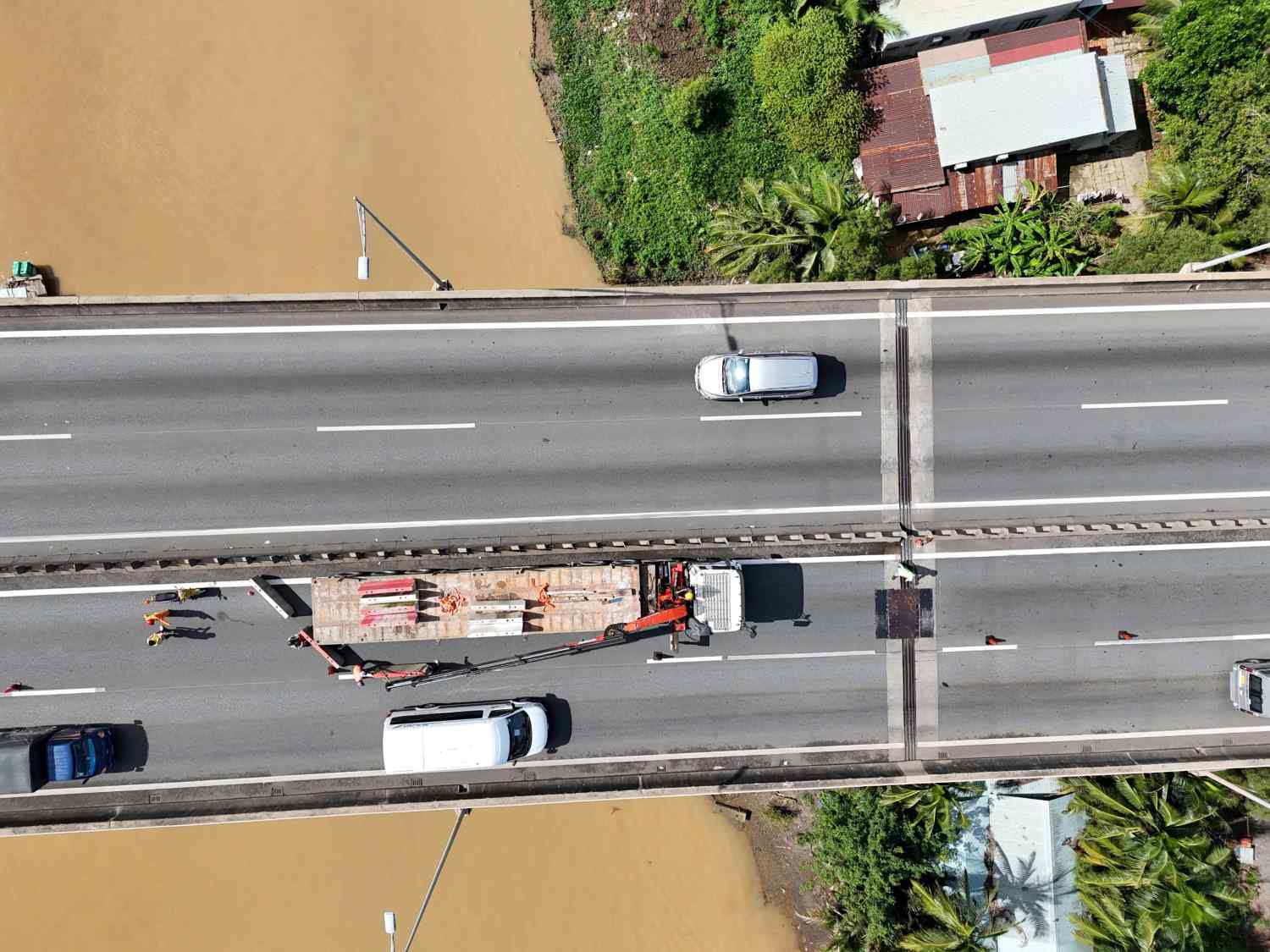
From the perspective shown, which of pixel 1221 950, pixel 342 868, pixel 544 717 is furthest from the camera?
pixel 342 868

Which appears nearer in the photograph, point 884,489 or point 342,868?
point 884,489

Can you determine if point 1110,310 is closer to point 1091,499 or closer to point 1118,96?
point 1091,499

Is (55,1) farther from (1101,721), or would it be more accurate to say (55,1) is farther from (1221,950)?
(1221,950)

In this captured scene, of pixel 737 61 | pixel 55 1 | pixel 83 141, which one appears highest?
pixel 55 1

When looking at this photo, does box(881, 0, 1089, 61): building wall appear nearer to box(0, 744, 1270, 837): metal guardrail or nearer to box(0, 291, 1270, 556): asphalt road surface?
box(0, 291, 1270, 556): asphalt road surface

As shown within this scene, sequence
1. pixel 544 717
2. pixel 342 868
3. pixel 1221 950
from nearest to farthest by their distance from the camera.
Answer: pixel 544 717, pixel 1221 950, pixel 342 868

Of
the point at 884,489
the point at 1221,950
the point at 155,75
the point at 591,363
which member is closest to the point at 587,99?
the point at 591,363

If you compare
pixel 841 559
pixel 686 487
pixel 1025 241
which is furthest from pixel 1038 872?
pixel 1025 241

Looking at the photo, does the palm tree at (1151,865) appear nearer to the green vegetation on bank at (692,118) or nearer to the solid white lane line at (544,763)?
the solid white lane line at (544,763)
